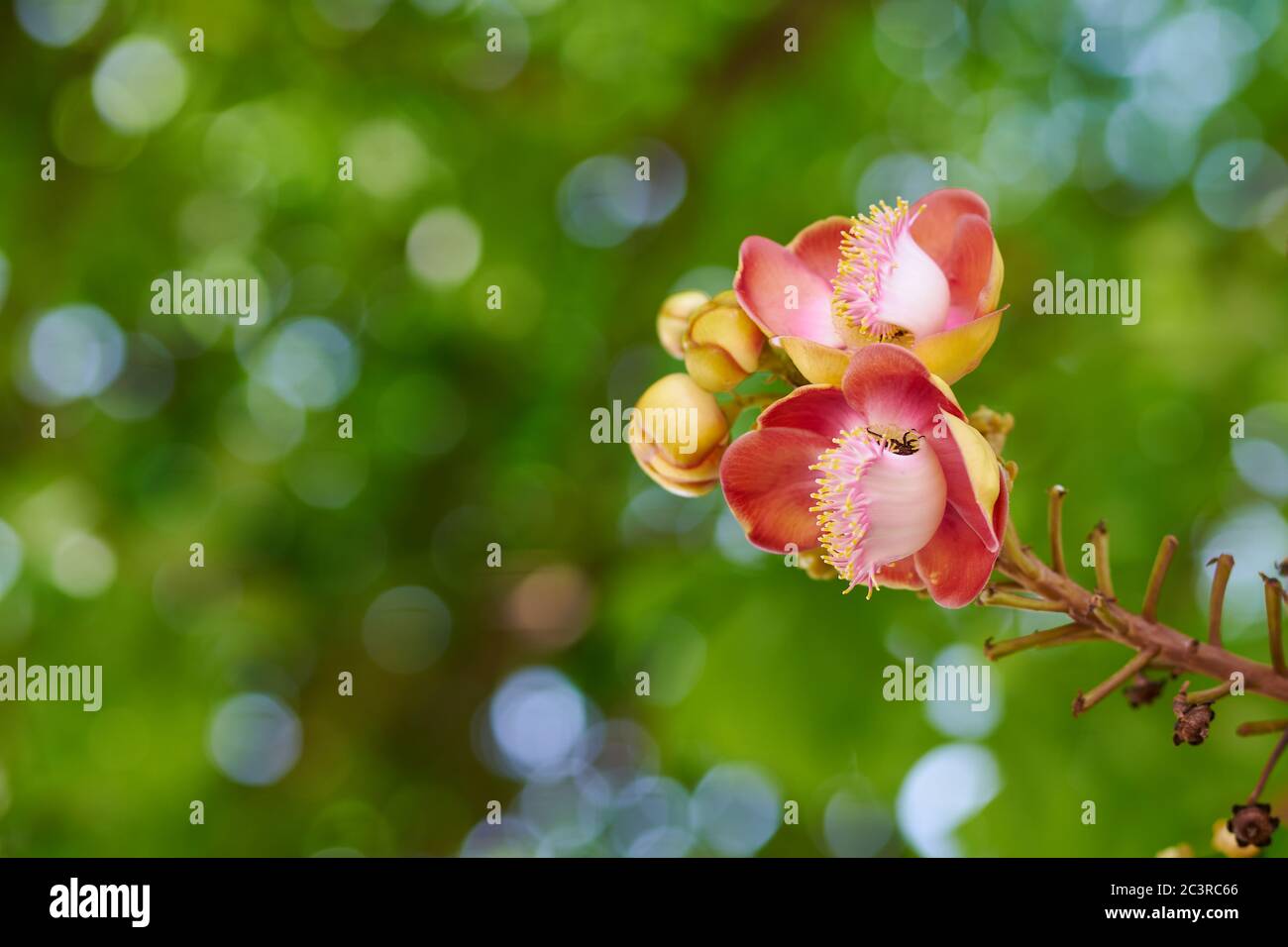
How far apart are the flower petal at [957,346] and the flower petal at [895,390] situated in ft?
0.10

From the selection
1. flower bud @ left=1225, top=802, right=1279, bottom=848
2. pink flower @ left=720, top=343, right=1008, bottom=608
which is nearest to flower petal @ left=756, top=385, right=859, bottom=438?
pink flower @ left=720, top=343, right=1008, bottom=608

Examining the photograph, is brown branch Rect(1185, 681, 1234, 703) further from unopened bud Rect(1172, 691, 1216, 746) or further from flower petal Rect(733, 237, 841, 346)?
flower petal Rect(733, 237, 841, 346)

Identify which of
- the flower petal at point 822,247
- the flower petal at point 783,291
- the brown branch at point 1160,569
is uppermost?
the flower petal at point 822,247

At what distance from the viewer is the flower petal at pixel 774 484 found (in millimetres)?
854

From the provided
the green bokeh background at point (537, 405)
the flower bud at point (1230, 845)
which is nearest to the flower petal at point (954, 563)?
the flower bud at point (1230, 845)

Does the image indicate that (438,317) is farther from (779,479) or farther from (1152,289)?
(779,479)

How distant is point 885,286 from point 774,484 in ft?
0.59

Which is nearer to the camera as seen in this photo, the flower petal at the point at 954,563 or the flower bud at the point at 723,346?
the flower petal at the point at 954,563

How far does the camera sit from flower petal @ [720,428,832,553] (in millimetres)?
854

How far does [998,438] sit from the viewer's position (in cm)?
89

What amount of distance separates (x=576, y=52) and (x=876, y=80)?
2.34 feet

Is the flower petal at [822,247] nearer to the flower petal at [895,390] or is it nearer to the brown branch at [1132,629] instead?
the flower petal at [895,390]

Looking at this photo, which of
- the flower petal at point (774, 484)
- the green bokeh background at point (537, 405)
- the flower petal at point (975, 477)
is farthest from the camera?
the green bokeh background at point (537, 405)

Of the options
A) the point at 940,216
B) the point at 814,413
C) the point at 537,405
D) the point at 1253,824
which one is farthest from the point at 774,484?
the point at 537,405
